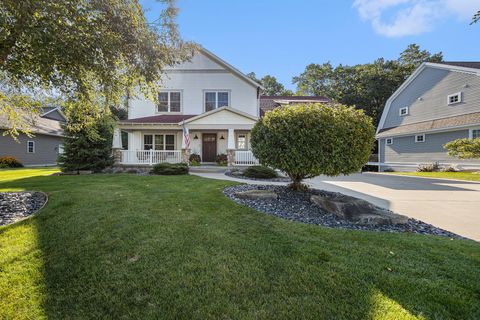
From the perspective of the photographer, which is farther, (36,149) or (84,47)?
(36,149)

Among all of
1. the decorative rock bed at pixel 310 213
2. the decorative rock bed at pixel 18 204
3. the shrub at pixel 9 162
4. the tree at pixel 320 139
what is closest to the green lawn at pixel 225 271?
the decorative rock bed at pixel 310 213

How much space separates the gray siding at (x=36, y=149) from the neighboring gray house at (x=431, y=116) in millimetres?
29787

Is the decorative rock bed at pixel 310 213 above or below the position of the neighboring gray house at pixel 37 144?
below

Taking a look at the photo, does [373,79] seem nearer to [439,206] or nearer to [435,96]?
[435,96]

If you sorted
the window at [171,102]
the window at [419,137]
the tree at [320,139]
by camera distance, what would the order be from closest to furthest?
1. the tree at [320,139]
2. the window at [171,102]
3. the window at [419,137]

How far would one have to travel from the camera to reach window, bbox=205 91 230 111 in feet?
57.1

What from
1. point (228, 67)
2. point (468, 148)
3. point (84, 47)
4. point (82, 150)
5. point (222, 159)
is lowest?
point (222, 159)

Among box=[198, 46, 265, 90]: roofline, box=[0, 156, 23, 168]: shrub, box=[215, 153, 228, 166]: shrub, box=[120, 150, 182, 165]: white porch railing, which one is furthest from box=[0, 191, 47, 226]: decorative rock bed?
box=[0, 156, 23, 168]: shrub

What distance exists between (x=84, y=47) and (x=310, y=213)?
5.41 meters

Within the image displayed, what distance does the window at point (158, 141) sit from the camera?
57.5 ft

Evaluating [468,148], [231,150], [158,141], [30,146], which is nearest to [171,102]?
[158,141]

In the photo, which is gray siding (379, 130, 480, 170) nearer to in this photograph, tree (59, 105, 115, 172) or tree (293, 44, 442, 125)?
tree (293, 44, 442, 125)

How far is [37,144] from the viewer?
22812 mm

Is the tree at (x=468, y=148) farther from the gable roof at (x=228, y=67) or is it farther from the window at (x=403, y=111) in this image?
the gable roof at (x=228, y=67)
